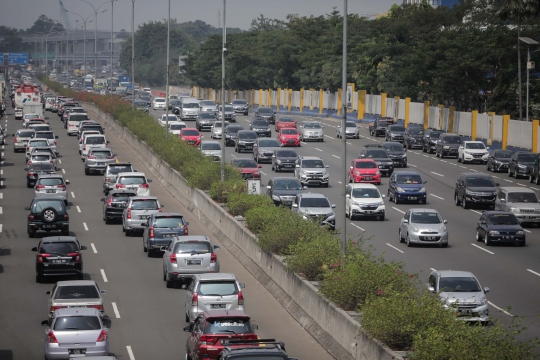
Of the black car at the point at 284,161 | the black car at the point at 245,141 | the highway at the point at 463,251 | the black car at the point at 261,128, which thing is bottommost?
the highway at the point at 463,251

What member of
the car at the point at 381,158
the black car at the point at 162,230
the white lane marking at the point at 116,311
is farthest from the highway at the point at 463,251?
the white lane marking at the point at 116,311

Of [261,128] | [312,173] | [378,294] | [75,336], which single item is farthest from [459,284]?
[261,128]

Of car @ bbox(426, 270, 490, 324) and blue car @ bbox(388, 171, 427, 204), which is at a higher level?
blue car @ bbox(388, 171, 427, 204)

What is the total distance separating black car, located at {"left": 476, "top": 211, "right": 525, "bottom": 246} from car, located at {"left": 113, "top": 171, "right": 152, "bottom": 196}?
1548cm

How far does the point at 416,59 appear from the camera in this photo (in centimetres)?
8381

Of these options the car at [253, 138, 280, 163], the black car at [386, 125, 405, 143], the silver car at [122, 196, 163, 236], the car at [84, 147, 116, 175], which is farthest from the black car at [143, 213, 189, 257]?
the black car at [386, 125, 405, 143]

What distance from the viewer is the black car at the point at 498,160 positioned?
57.2 m

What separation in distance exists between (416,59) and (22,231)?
52.0 m

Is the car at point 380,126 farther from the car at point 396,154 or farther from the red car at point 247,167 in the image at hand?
the red car at point 247,167

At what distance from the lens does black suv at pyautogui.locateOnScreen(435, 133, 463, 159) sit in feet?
212

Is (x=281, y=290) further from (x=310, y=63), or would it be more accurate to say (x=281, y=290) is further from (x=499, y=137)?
(x=310, y=63)

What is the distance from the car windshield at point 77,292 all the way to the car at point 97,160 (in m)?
32.5

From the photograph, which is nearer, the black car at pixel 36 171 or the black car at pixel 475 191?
the black car at pixel 475 191

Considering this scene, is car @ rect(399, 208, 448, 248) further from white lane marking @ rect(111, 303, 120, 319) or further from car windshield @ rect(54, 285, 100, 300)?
car windshield @ rect(54, 285, 100, 300)
